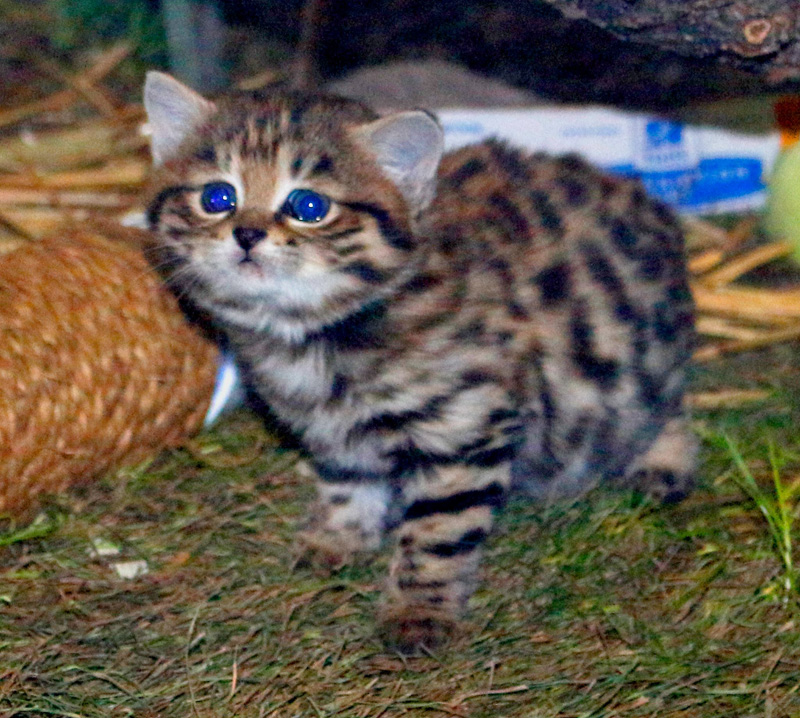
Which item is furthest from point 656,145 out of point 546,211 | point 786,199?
point 546,211

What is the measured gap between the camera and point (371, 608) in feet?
11.6

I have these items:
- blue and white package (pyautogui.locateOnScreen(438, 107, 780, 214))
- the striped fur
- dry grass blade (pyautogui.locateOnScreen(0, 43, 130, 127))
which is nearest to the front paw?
the striped fur

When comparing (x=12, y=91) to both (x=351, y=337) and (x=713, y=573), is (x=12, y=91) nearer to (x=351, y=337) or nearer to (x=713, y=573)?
(x=351, y=337)

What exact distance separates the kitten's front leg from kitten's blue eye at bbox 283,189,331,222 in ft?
2.74

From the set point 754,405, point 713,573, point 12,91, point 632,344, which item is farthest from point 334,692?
point 12,91

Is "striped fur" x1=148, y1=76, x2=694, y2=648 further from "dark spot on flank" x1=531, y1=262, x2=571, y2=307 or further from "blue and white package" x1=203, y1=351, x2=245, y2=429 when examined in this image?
"blue and white package" x1=203, y1=351, x2=245, y2=429

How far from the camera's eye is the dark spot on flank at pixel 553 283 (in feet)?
12.3

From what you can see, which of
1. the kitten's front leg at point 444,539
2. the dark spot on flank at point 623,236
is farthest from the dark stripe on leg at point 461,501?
the dark spot on flank at point 623,236

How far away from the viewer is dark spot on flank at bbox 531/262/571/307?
3.75m

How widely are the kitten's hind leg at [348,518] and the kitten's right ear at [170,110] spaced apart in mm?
1239

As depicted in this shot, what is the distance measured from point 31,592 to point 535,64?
353cm

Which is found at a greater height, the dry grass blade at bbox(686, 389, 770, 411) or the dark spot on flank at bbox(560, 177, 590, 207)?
the dark spot on flank at bbox(560, 177, 590, 207)

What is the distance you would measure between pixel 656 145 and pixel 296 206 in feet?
9.43

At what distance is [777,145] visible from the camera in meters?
5.68
